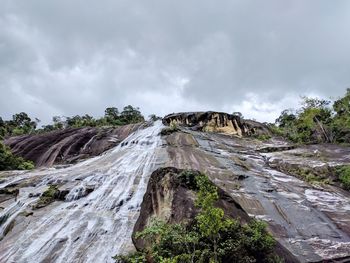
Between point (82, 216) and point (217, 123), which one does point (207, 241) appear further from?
point (217, 123)

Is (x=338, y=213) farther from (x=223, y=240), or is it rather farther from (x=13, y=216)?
(x=13, y=216)

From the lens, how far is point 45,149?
33.8m

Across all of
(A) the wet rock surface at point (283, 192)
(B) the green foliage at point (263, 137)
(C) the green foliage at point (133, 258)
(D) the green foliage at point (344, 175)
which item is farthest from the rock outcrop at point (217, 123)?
(C) the green foliage at point (133, 258)

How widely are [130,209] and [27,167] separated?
17.3 m

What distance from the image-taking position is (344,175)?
2162cm

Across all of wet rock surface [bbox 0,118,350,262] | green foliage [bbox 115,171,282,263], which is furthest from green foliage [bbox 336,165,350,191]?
green foliage [bbox 115,171,282,263]

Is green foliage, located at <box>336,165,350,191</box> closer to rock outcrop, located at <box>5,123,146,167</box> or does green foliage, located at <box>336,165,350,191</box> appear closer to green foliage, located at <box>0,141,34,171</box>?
rock outcrop, located at <box>5,123,146,167</box>

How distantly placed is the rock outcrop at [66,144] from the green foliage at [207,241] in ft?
67.4

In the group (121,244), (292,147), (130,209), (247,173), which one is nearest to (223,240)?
(121,244)

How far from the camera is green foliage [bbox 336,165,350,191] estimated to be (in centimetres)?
2062

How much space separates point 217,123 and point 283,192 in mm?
22519

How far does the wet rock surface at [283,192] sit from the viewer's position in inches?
499

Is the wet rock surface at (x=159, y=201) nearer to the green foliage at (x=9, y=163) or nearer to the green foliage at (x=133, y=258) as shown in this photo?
the green foliage at (x=133, y=258)

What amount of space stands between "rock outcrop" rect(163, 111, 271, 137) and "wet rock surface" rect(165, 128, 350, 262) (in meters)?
9.77
